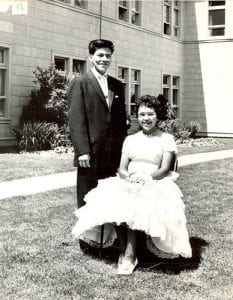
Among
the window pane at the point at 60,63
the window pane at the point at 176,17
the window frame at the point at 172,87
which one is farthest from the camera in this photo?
the window pane at the point at 176,17

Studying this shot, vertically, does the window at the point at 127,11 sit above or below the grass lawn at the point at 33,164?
above

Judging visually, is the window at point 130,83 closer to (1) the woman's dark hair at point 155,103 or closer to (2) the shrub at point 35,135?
(2) the shrub at point 35,135

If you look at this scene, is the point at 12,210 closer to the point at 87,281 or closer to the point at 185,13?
the point at 87,281

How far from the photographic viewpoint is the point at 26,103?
14.5 metres

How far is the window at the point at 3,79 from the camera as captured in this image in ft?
45.2

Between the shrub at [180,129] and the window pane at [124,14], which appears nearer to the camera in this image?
the shrub at [180,129]

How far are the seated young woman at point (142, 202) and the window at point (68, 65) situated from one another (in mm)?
Answer: 11319

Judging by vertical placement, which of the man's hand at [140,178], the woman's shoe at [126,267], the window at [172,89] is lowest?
the window at [172,89]

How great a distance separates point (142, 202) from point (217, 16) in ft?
70.1

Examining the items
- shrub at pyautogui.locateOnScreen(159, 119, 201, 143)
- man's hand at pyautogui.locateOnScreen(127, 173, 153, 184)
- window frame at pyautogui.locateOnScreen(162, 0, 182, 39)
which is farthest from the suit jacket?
window frame at pyautogui.locateOnScreen(162, 0, 182, 39)

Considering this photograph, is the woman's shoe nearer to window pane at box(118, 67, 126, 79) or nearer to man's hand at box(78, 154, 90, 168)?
man's hand at box(78, 154, 90, 168)

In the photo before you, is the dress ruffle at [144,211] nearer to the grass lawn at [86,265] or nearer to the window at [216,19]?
the grass lawn at [86,265]

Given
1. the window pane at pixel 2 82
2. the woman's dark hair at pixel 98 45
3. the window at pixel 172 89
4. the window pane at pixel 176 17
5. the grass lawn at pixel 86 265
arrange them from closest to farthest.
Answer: the grass lawn at pixel 86 265
the woman's dark hair at pixel 98 45
the window pane at pixel 2 82
the window at pixel 172 89
the window pane at pixel 176 17

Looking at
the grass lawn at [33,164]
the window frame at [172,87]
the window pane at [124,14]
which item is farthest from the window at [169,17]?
the grass lawn at [33,164]
